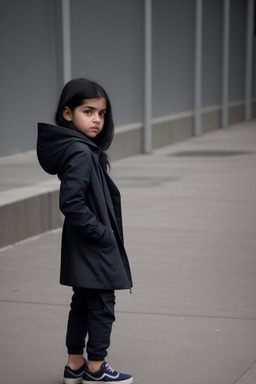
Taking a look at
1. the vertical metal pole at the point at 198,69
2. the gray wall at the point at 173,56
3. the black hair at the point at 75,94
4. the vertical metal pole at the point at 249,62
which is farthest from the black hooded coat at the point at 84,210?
the vertical metal pole at the point at 249,62

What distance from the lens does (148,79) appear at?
15.6m

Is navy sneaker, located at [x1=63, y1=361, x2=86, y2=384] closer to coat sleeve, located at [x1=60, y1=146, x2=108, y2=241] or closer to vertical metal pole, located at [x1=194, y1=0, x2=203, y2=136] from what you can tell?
coat sleeve, located at [x1=60, y1=146, x2=108, y2=241]

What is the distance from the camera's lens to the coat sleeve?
4023mm

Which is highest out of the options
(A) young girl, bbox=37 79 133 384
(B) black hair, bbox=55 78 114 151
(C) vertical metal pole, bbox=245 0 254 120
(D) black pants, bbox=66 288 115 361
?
(B) black hair, bbox=55 78 114 151

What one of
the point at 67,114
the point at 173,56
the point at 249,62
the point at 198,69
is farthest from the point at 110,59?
the point at 67,114

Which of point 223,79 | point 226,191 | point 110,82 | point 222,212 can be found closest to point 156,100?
point 110,82

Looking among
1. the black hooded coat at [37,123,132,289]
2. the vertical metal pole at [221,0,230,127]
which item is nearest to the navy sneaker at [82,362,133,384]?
the black hooded coat at [37,123,132,289]

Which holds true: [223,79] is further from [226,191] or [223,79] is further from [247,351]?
[247,351]

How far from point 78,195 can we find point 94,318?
586 millimetres

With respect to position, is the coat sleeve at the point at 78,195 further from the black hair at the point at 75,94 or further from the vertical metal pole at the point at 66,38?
the vertical metal pole at the point at 66,38

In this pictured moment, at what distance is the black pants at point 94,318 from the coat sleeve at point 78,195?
0.99 feet

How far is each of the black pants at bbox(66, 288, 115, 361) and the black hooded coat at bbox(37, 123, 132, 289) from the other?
86 mm

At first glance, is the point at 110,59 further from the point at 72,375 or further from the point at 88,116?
the point at 72,375

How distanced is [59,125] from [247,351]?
1.64m
